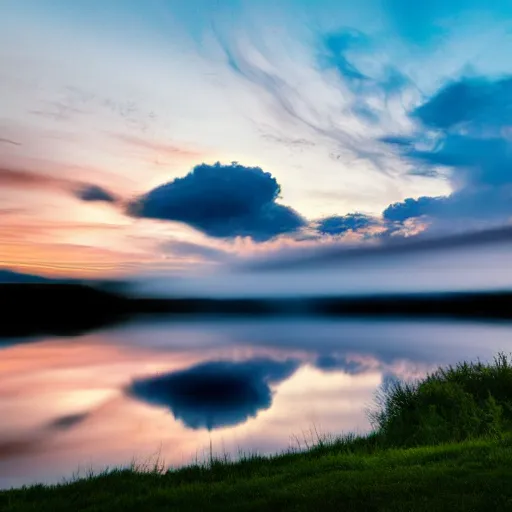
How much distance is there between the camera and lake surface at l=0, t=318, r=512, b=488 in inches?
806

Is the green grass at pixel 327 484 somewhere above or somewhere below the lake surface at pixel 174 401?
above

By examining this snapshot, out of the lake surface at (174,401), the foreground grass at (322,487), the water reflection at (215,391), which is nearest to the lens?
the foreground grass at (322,487)

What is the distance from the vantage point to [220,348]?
238 feet

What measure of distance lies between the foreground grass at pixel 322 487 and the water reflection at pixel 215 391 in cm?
1481

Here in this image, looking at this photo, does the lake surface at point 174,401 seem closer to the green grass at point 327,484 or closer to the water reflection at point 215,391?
the water reflection at point 215,391

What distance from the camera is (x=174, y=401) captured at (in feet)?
108

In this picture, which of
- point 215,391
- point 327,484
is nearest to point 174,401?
point 215,391

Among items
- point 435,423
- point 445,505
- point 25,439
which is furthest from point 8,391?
point 445,505

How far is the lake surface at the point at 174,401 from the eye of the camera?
20.5 m

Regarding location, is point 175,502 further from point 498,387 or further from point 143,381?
point 143,381

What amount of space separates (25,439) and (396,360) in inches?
1605

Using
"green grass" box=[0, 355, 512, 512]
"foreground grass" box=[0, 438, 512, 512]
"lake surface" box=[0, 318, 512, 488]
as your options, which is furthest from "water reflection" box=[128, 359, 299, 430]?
"foreground grass" box=[0, 438, 512, 512]

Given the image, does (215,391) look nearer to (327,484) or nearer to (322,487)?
(327,484)

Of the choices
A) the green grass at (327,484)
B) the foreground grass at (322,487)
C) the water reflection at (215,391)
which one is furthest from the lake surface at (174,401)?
the foreground grass at (322,487)
